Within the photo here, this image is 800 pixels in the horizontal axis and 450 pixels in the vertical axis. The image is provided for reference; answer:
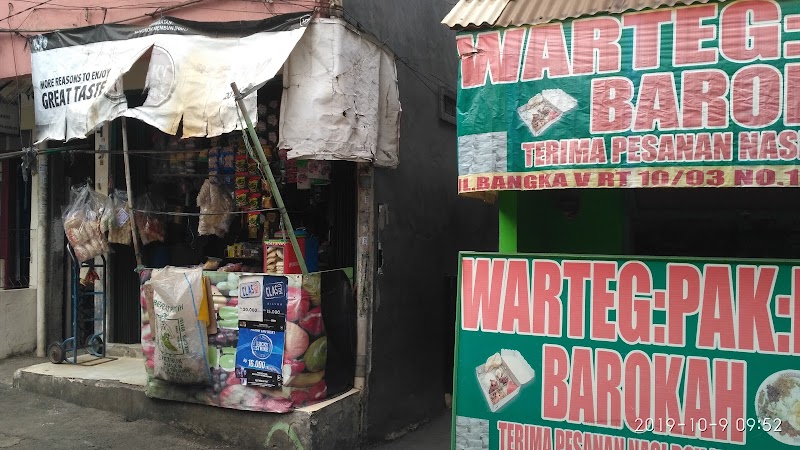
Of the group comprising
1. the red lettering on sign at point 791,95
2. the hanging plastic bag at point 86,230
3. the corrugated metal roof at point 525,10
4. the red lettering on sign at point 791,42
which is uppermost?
the corrugated metal roof at point 525,10

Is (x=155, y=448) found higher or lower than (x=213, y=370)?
lower

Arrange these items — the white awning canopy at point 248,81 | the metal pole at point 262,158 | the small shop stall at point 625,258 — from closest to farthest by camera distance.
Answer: the small shop stall at point 625,258, the metal pole at point 262,158, the white awning canopy at point 248,81

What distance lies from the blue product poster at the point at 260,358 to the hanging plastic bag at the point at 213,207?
1.41m

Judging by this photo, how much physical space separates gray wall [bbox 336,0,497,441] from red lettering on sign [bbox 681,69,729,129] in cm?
333

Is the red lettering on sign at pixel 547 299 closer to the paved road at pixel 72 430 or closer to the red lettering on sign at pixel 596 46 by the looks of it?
the red lettering on sign at pixel 596 46

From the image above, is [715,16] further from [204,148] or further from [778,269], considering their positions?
[204,148]

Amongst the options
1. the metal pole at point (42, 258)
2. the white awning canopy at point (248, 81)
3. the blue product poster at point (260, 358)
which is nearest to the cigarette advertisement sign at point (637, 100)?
the white awning canopy at point (248, 81)

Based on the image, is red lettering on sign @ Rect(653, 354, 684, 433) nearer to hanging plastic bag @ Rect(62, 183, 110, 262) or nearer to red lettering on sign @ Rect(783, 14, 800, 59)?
red lettering on sign @ Rect(783, 14, 800, 59)

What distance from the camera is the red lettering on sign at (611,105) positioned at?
169 inches

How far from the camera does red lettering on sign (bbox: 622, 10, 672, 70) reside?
4242 millimetres

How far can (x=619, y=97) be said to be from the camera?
14.1 feet

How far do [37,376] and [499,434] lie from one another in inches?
220


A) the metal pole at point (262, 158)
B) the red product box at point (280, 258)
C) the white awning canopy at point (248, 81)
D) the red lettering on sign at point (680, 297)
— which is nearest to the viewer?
the red lettering on sign at point (680, 297)

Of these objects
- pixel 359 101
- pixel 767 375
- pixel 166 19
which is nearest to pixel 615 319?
pixel 767 375
